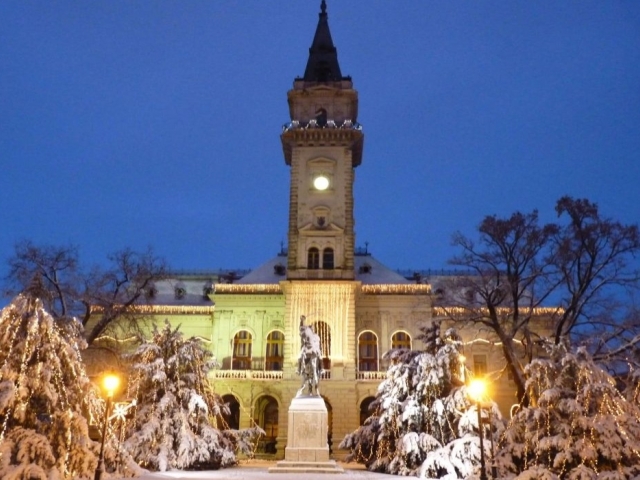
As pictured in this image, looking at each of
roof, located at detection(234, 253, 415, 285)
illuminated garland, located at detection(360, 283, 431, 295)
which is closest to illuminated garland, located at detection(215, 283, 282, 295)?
roof, located at detection(234, 253, 415, 285)

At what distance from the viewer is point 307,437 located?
25750 mm

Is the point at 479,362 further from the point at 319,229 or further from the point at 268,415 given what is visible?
the point at 268,415

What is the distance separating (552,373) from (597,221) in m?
11.8

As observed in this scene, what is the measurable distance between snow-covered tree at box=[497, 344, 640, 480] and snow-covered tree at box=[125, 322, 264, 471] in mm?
12845

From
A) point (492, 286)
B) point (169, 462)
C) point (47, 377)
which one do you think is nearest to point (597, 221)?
point (492, 286)

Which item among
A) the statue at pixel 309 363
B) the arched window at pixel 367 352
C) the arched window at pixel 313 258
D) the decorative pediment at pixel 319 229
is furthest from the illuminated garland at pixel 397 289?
the statue at pixel 309 363

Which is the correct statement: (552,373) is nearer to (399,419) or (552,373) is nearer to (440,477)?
(440,477)

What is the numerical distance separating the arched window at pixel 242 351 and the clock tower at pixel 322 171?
6165mm

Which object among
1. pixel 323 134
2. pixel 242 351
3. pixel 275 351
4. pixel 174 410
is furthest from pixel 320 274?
pixel 174 410

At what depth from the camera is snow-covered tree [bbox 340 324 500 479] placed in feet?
76.1

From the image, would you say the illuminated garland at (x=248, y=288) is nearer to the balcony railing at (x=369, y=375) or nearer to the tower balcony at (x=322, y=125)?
the balcony railing at (x=369, y=375)

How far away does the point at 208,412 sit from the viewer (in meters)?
28.9

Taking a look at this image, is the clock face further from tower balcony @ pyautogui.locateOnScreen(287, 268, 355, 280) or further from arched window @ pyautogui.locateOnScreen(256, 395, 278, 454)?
arched window @ pyautogui.locateOnScreen(256, 395, 278, 454)

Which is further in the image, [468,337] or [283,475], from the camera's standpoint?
[468,337]
